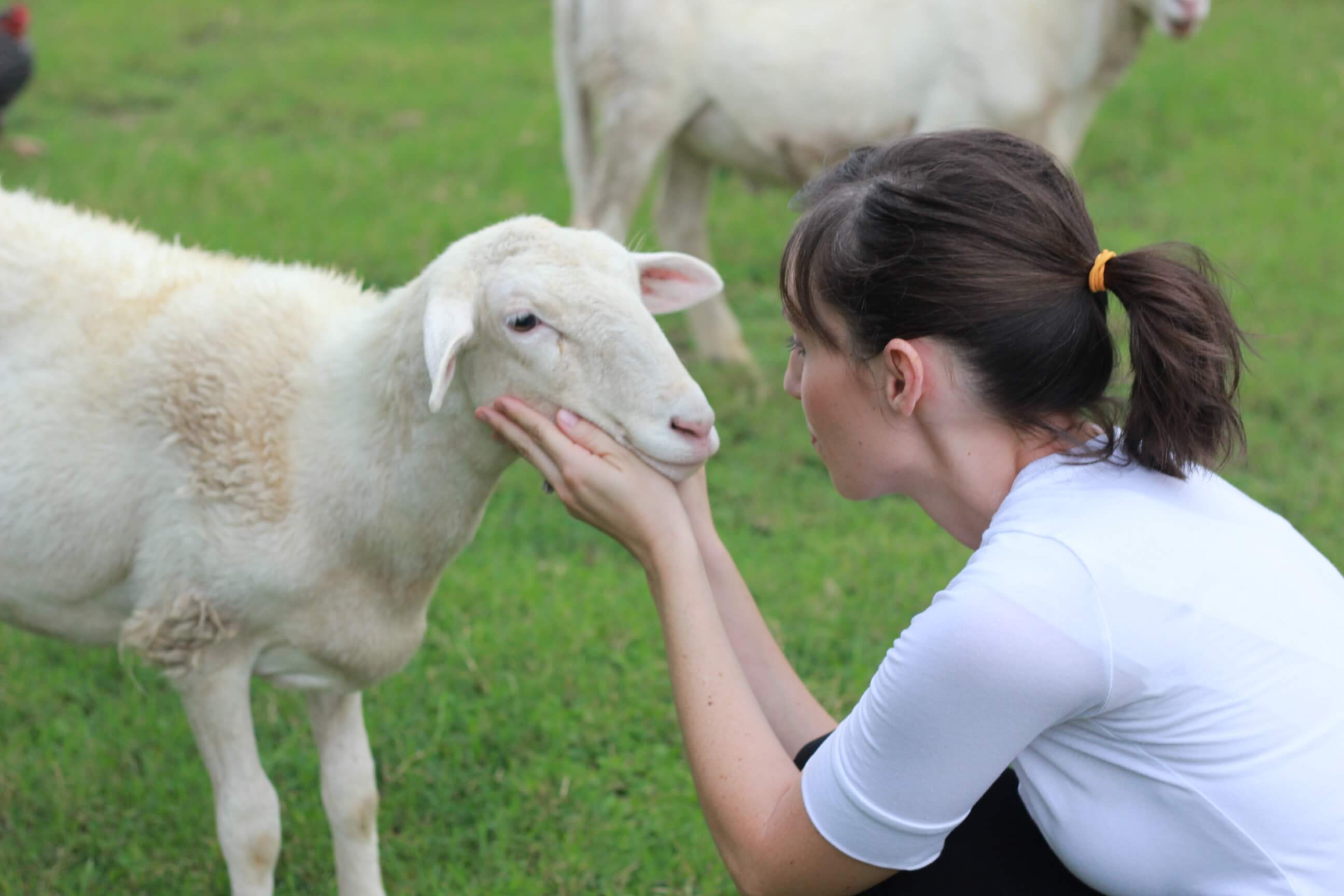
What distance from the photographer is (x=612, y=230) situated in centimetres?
494

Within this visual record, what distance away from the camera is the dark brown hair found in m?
1.58

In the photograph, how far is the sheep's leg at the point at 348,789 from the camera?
2.52 m

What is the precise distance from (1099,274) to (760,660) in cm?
87

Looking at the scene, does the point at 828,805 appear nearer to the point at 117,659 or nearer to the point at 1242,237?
the point at 117,659

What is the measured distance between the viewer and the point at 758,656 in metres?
2.14

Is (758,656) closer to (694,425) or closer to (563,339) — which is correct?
(694,425)

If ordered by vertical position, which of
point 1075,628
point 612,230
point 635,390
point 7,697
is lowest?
point 7,697

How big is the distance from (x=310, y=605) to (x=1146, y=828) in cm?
139

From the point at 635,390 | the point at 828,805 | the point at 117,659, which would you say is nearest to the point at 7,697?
the point at 117,659

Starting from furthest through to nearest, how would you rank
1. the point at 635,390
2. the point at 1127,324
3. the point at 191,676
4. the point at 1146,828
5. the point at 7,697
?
the point at 7,697, the point at 191,676, the point at 635,390, the point at 1127,324, the point at 1146,828

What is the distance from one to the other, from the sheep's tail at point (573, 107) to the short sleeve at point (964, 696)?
3.79m

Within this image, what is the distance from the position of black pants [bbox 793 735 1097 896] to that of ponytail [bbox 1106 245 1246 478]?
543 mm

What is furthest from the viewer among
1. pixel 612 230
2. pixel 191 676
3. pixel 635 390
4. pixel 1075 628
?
pixel 612 230

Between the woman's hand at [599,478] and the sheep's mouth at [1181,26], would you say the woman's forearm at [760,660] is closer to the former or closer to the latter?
the woman's hand at [599,478]
